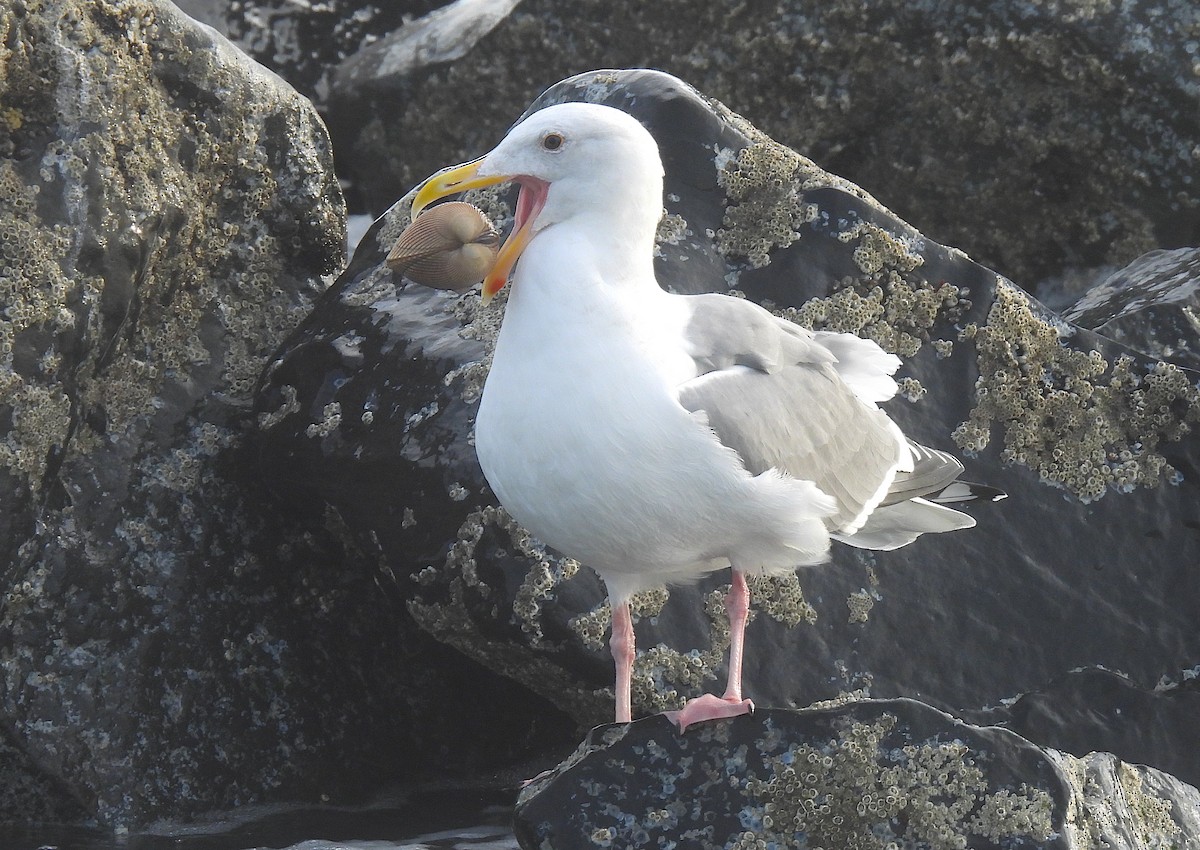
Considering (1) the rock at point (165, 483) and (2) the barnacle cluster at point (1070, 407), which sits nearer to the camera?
(1) the rock at point (165, 483)

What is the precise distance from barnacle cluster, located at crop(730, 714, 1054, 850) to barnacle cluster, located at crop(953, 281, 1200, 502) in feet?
6.37

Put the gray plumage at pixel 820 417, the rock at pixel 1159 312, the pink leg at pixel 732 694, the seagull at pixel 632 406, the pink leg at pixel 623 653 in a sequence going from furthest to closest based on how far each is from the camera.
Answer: the rock at pixel 1159 312
the pink leg at pixel 623 653
the gray plumage at pixel 820 417
the pink leg at pixel 732 694
the seagull at pixel 632 406

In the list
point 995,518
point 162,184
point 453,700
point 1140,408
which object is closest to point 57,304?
point 162,184

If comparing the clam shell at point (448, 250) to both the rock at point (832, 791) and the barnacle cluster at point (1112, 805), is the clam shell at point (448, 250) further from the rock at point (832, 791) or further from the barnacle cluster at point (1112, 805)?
the barnacle cluster at point (1112, 805)

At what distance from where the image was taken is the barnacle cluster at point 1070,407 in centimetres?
555

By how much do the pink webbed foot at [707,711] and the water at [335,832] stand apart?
1.07m

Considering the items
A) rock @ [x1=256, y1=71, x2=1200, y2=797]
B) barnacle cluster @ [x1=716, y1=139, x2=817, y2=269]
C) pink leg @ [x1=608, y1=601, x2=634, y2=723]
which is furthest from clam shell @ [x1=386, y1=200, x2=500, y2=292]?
barnacle cluster @ [x1=716, y1=139, x2=817, y2=269]

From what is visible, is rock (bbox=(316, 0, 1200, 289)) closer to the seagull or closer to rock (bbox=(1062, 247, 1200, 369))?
rock (bbox=(1062, 247, 1200, 369))

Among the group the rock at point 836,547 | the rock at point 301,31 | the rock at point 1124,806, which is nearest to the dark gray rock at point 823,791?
the rock at point 1124,806

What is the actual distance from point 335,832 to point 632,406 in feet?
6.72

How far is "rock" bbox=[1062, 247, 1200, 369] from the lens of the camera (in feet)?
20.3

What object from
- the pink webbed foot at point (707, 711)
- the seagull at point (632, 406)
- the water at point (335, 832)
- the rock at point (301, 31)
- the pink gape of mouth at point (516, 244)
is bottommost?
the water at point (335, 832)

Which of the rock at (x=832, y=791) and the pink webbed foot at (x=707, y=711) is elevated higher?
the pink webbed foot at (x=707, y=711)

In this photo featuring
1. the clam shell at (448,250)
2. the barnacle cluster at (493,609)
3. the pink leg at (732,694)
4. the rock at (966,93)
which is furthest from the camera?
the rock at (966,93)
